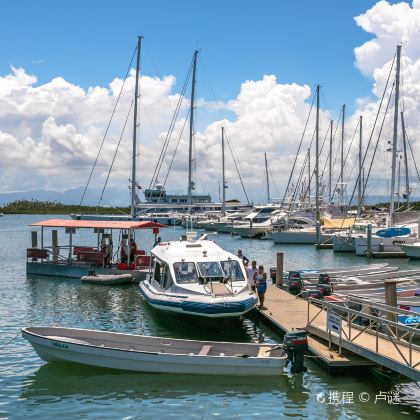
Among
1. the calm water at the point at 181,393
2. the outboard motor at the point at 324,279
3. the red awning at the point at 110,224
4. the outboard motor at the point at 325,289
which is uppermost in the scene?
the red awning at the point at 110,224

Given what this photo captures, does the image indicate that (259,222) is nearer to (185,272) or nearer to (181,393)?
(185,272)

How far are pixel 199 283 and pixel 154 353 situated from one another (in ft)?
19.6

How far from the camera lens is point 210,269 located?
22594 millimetres

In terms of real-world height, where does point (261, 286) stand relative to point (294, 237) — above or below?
above

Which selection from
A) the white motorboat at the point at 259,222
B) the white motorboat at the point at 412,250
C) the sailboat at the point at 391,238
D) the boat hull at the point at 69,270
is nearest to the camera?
the boat hull at the point at 69,270

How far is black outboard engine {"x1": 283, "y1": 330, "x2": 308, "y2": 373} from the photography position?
16.3 m

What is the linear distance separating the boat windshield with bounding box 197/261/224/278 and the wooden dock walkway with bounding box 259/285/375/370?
2.47 m

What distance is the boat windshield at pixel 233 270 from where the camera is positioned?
22.8 metres

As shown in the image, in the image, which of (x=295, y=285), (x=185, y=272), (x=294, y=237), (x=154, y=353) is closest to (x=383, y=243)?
(x=294, y=237)

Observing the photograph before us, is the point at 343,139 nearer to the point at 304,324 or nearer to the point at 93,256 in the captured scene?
the point at 93,256

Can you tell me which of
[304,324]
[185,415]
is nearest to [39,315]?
[304,324]

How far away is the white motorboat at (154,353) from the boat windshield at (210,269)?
17.0ft

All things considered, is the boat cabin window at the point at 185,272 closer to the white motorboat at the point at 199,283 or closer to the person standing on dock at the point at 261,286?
the white motorboat at the point at 199,283

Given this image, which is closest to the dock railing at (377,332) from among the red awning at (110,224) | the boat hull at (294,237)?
the red awning at (110,224)
